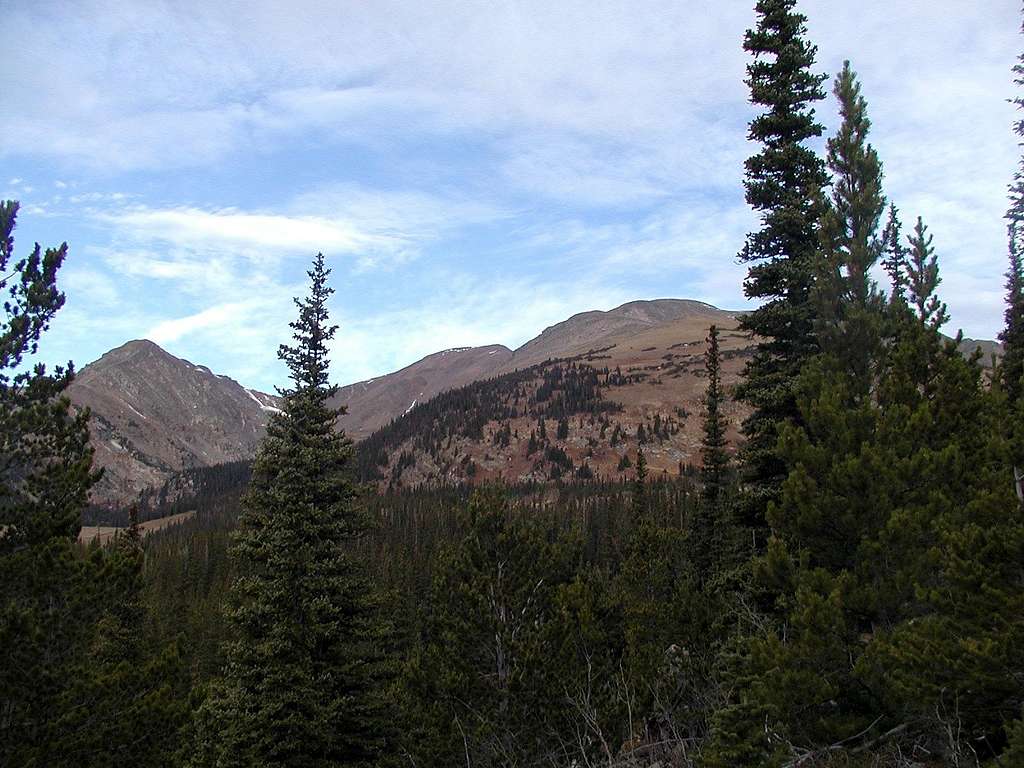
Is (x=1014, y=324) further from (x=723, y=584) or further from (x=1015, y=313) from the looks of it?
(x=723, y=584)

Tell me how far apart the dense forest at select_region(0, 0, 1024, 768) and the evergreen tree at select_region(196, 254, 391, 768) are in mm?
81

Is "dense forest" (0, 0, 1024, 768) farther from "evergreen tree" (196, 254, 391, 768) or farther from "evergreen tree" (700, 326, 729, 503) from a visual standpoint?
"evergreen tree" (700, 326, 729, 503)

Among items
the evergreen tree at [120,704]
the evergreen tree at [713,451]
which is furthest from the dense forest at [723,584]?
the evergreen tree at [713,451]

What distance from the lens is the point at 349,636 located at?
18406mm

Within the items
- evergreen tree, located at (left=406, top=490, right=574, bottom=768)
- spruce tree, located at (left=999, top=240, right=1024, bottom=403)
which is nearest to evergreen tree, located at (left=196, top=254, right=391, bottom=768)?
evergreen tree, located at (left=406, top=490, right=574, bottom=768)

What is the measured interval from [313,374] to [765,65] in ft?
47.7

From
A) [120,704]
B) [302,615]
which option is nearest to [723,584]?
[302,615]

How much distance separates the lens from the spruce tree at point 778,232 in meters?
14.5

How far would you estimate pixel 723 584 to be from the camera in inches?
582

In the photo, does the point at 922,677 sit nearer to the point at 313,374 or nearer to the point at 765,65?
the point at 765,65

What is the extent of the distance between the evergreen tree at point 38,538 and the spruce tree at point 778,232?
13173mm

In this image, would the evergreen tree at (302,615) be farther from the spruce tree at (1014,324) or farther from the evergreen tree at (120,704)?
the spruce tree at (1014,324)

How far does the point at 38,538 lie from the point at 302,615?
7020 millimetres

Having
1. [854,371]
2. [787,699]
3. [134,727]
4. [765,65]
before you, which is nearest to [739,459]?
[854,371]
